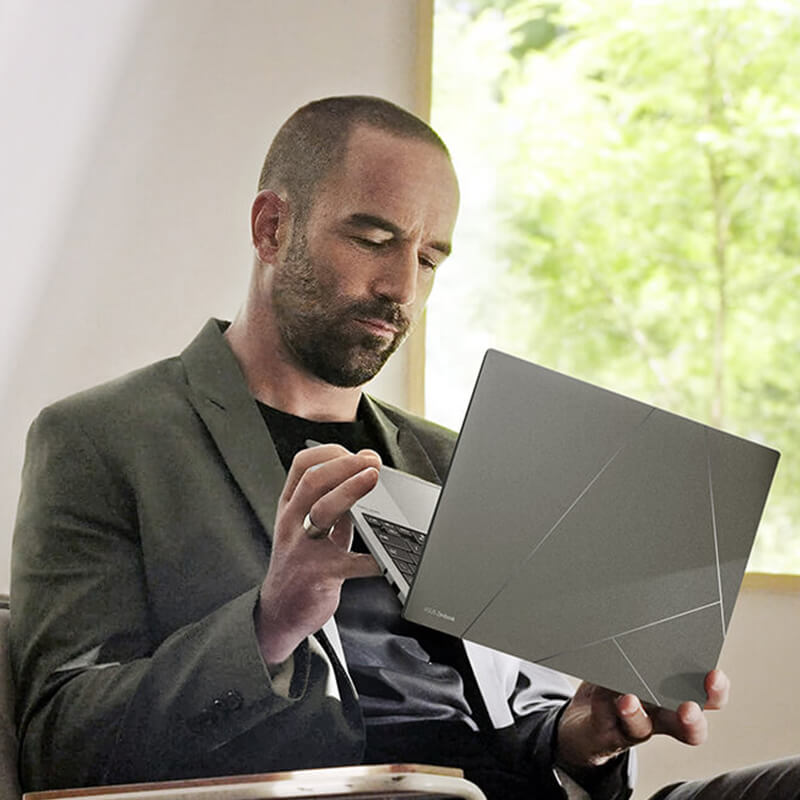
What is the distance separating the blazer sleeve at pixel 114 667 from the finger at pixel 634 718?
0.33 metres

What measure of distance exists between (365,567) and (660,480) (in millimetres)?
353

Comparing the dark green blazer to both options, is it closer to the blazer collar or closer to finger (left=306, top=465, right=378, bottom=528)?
the blazer collar

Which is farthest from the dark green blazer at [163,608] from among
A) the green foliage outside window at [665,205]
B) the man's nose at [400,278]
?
the green foliage outside window at [665,205]

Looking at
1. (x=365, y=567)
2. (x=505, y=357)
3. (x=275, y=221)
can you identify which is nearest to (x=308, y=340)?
(x=275, y=221)

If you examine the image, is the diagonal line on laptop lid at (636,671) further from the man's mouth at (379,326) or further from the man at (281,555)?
the man's mouth at (379,326)

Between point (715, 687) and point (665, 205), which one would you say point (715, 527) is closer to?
point (715, 687)

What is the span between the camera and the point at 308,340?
163 cm

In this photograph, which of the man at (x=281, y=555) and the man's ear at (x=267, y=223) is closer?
the man at (x=281, y=555)

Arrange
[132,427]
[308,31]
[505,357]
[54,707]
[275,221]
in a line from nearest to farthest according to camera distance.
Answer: [505,357]
[54,707]
[132,427]
[275,221]
[308,31]

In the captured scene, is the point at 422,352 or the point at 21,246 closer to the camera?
the point at 21,246

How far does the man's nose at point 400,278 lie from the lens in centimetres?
164

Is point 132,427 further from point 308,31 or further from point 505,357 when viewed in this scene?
point 308,31

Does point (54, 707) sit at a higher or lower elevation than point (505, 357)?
lower

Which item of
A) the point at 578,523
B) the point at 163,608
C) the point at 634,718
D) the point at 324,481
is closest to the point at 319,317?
the point at 324,481
